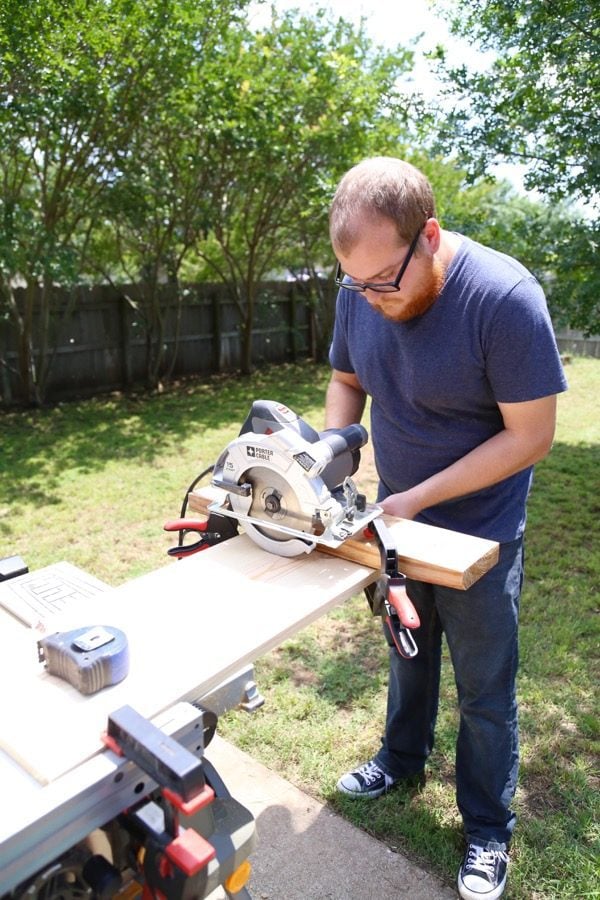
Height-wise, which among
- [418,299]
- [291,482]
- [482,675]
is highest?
[418,299]

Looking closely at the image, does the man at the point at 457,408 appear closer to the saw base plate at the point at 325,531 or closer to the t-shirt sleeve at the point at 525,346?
the t-shirt sleeve at the point at 525,346

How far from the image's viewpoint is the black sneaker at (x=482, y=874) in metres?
1.98

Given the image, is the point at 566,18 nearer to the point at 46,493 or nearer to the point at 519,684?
the point at 519,684

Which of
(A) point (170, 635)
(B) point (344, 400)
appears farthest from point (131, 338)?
(A) point (170, 635)

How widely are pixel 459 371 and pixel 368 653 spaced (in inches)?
80.8

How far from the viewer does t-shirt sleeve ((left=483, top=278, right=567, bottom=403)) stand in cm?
159

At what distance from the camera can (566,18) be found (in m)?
4.51

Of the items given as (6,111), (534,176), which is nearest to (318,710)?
(534,176)

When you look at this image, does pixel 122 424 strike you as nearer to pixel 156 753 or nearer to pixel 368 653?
pixel 368 653

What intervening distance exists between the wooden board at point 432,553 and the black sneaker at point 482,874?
3.36 feet

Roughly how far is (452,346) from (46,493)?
4793mm

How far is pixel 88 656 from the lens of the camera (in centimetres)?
119

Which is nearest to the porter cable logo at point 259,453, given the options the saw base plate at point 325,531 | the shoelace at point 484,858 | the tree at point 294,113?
the saw base plate at point 325,531

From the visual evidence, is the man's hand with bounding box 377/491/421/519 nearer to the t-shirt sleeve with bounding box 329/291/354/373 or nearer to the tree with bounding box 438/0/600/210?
the t-shirt sleeve with bounding box 329/291/354/373
